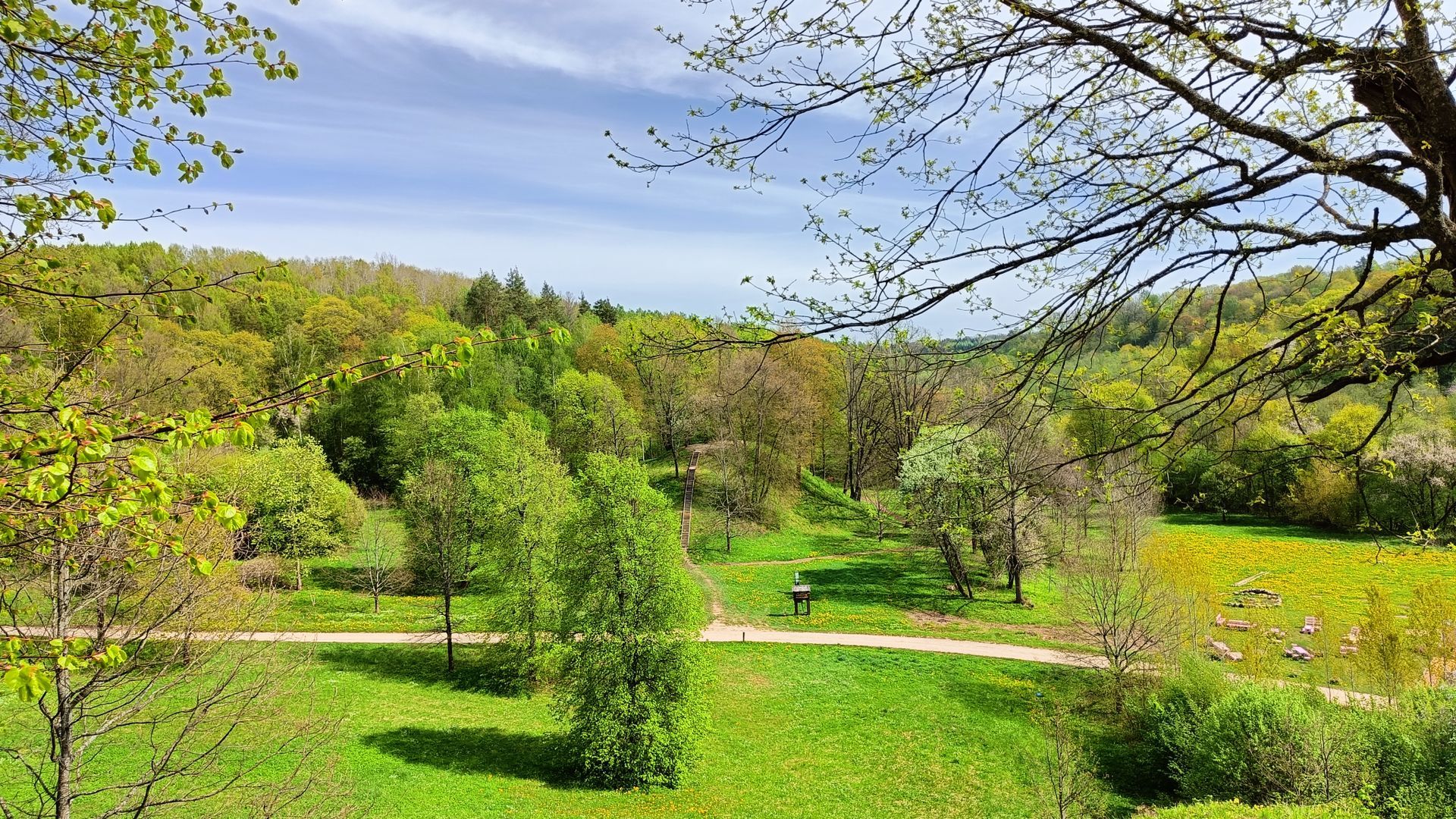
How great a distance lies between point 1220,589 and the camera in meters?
27.6

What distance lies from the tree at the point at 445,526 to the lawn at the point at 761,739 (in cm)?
251

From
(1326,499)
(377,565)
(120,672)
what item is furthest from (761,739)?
(1326,499)

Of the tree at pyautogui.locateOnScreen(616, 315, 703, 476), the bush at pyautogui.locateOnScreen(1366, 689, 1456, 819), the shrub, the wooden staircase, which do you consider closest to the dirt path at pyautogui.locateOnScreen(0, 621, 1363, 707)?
the bush at pyautogui.locateOnScreen(1366, 689, 1456, 819)

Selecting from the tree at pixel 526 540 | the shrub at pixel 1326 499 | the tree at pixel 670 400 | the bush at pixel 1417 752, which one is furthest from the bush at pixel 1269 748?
the shrub at pixel 1326 499

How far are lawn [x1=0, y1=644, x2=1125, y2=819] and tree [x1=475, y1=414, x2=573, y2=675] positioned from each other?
90.0 inches

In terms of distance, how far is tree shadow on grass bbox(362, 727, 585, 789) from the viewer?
46.1 feet

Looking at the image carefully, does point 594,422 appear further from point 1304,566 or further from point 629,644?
point 1304,566

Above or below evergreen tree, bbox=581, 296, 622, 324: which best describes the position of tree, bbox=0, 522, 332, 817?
below

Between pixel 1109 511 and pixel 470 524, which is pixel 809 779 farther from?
pixel 470 524

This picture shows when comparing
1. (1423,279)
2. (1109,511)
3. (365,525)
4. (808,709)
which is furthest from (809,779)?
(365,525)

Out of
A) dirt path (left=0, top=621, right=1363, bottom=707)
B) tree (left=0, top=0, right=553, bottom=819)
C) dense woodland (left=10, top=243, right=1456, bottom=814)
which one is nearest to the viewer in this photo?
tree (left=0, top=0, right=553, bottom=819)

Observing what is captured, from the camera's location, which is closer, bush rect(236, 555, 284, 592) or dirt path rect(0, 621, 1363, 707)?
bush rect(236, 555, 284, 592)

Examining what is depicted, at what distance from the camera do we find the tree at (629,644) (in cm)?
1409

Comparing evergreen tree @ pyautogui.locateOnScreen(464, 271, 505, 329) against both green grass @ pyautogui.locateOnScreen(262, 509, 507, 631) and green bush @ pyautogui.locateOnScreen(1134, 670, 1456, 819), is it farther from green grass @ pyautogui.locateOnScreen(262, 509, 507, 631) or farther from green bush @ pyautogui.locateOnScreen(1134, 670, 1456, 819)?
green bush @ pyautogui.locateOnScreen(1134, 670, 1456, 819)
